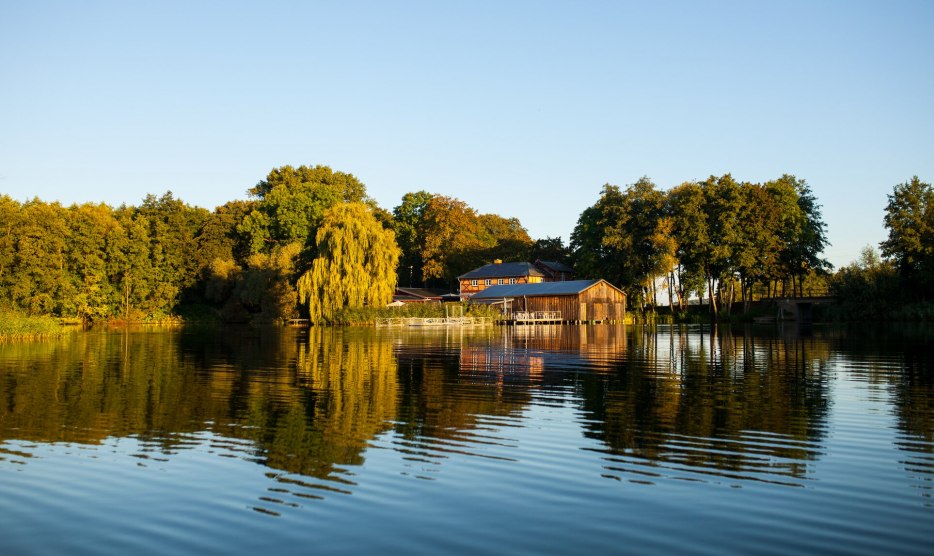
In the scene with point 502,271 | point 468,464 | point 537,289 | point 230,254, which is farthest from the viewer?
point 502,271

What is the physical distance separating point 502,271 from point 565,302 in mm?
15971

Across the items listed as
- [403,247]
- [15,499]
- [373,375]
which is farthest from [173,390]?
[403,247]

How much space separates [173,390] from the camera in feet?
63.9

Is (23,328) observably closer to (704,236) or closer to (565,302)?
(565,302)

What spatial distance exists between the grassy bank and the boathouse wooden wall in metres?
49.5

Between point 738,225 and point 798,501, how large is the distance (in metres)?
73.0

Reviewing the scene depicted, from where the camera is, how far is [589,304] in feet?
261

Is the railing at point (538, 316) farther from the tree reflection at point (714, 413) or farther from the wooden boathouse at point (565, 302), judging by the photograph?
the tree reflection at point (714, 413)

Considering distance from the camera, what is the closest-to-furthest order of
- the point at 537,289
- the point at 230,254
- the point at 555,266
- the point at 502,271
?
the point at 537,289 < the point at 230,254 < the point at 502,271 < the point at 555,266

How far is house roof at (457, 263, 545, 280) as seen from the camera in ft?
303

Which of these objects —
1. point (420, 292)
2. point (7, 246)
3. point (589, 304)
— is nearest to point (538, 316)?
point (589, 304)

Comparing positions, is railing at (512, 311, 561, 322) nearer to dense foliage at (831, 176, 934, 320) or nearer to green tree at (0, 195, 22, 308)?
dense foliage at (831, 176, 934, 320)

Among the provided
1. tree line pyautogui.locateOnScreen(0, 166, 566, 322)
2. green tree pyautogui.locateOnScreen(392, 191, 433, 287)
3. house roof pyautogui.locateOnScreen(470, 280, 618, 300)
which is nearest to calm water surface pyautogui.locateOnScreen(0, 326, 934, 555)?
tree line pyautogui.locateOnScreen(0, 166, 566, 322)

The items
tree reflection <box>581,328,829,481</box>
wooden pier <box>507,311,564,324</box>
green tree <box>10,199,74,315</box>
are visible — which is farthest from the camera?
wooden pier <box>507,311,564,324</box>
